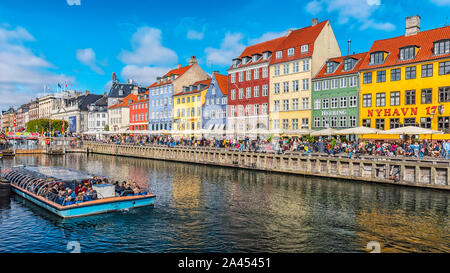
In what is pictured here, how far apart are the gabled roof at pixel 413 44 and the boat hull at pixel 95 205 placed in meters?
38.3

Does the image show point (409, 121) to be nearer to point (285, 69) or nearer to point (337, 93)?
point (337, 93)

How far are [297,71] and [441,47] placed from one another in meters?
21.8

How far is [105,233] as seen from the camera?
60.7 ft

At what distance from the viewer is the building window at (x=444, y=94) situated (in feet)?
136

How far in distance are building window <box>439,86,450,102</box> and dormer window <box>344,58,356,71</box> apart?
13119mm

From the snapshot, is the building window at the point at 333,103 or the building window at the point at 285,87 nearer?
the building window at the point at 333,103

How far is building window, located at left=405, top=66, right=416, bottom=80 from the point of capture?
44.7m

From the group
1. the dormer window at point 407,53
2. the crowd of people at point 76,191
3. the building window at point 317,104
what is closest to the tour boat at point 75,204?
the crowd of people at point 76,191

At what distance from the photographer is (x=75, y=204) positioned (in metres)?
21.2

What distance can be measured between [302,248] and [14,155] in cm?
7800

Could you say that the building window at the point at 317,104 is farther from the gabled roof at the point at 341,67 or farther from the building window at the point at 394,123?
the building window at the point at 394,123

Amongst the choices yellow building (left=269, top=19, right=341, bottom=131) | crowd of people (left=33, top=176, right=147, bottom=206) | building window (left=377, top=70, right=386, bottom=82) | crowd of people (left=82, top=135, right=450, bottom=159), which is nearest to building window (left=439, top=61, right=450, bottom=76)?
building window (left=377, top=70, right=386, bottom=82)

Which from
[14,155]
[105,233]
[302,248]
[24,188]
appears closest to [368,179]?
[302,248]
